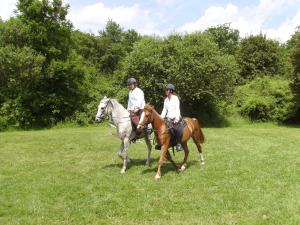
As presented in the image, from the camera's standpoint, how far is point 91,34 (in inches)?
2202

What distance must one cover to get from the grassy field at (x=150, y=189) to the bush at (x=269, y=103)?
47.6 feet

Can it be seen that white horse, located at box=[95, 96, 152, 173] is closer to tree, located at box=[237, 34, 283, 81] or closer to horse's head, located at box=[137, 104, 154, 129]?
horse's head, located at box=[137, 104, 154, 129]

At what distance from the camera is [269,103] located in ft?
104

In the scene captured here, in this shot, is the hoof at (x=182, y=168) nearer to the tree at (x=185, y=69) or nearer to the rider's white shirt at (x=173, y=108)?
the rider's white shirt at (x=173, y=108)

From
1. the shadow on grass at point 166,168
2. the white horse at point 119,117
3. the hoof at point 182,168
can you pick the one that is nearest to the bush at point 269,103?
the shadow on grass at point 166,168

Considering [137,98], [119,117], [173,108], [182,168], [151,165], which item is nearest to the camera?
[173,108]

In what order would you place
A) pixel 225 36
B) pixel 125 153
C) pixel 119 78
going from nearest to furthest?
pixel 125 153 → pixel 119 78 → pixel 225 36

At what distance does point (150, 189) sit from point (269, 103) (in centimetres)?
2284

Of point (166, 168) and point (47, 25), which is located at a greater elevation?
point (47, 25)

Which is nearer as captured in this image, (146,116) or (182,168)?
(146,116)

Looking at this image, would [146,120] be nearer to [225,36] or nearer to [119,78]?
[119,78]

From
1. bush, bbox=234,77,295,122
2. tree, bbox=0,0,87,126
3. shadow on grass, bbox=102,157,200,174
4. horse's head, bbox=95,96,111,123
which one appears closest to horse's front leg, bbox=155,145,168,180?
shadow on grass, bbox=102,157,200,174

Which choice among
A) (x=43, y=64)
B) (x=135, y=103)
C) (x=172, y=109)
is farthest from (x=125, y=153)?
(x=43, y=64)

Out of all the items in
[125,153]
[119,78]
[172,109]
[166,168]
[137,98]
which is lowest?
[166,168]
